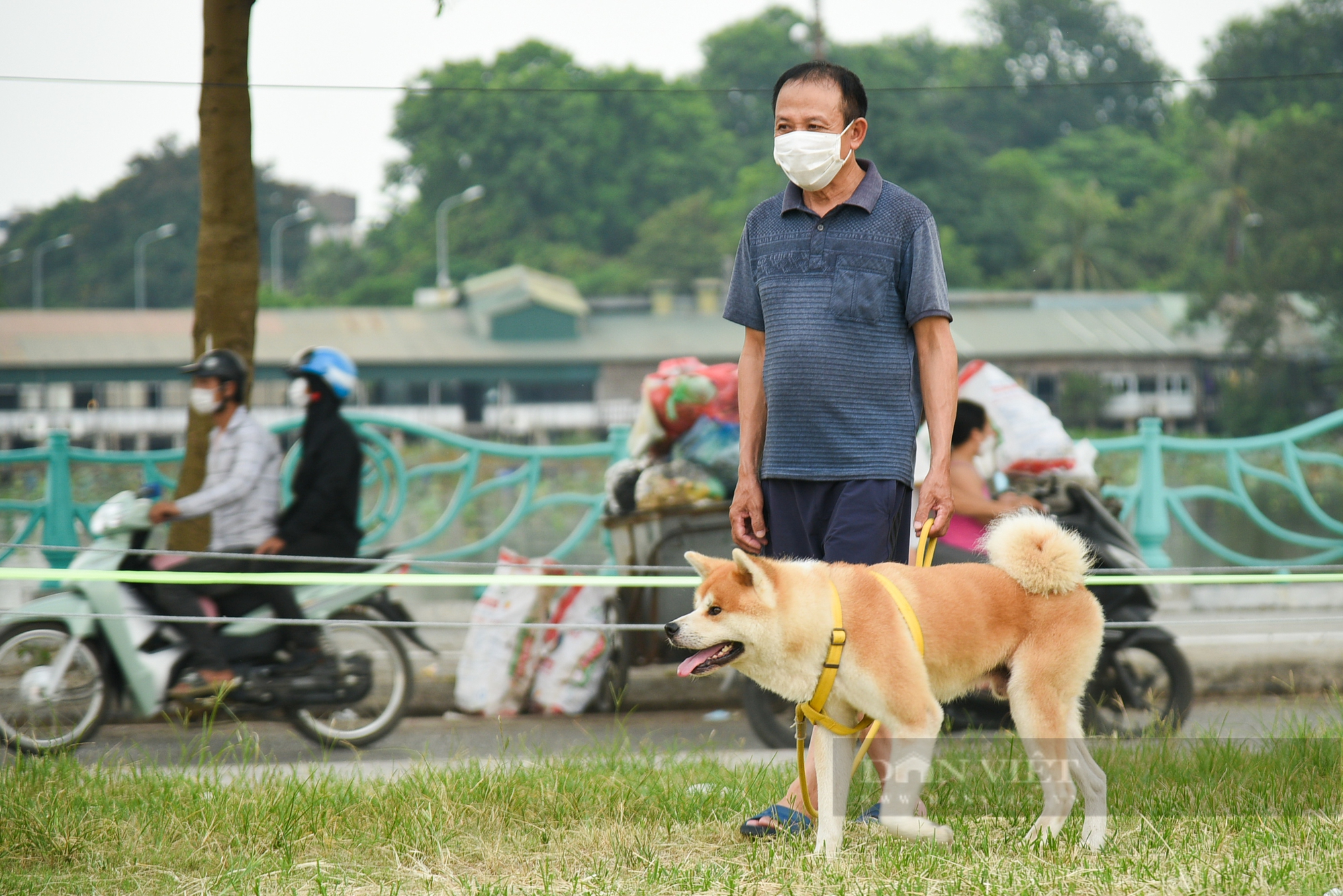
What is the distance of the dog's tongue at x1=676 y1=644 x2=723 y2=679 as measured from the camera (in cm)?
288

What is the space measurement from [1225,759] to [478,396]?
122 ft

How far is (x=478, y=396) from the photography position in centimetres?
4006

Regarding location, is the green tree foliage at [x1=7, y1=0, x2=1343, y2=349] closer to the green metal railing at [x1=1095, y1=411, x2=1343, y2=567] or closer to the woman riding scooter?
the green metal railing at [x1=1095, y1=411, x2=1343, y2=567]

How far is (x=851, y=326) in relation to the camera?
10.9 feet

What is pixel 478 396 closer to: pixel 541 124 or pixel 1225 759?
pixel 541 124

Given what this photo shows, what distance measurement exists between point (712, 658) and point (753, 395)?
94cm

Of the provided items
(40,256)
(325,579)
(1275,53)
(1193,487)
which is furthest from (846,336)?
(1275,53)

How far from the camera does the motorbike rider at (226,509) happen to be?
5.12 metres

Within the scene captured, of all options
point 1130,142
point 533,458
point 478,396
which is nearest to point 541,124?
point 478,396

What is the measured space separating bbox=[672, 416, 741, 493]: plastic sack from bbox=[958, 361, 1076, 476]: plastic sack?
107 centimetres

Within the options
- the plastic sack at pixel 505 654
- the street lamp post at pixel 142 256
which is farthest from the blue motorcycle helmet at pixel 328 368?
the street lamp post at pixel 142 256

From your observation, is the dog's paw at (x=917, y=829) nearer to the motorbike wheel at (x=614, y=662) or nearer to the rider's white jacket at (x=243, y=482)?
the motorbike wheel at (x=614, y=662)

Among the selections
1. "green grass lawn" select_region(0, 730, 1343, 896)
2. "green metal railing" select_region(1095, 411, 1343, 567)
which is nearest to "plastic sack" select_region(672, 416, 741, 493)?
"green grass lawn" select_region(0, 730, 1343, 896)

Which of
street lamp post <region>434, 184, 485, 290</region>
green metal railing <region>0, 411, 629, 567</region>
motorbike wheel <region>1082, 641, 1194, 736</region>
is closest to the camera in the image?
motorbike wheel <region>1082, 641, 1194, 736</region>
